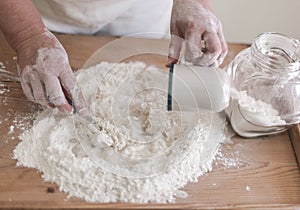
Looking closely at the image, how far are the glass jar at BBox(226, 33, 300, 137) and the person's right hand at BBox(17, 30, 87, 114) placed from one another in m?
0.23

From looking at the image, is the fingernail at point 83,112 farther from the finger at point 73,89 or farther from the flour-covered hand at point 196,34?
the flour-covered hand at point 196,34

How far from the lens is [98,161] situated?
2.21 feet

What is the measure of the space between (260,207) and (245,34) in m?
0.73

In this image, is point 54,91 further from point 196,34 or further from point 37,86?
point 196,34

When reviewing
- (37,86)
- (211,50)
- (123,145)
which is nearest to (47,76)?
(37,86)

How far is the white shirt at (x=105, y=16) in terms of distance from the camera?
0.84 m

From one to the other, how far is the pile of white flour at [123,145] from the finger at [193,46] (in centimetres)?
6

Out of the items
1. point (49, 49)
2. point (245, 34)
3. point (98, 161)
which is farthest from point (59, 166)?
point (245, 34)

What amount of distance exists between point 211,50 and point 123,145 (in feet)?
0.65

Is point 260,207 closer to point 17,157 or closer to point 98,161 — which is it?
point 98,161

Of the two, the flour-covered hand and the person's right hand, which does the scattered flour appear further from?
the person's right hand

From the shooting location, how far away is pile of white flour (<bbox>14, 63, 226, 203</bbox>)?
0.65 meters

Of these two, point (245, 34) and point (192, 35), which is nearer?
point (192, 35)

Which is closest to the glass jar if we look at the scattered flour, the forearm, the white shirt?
the scattered flour
